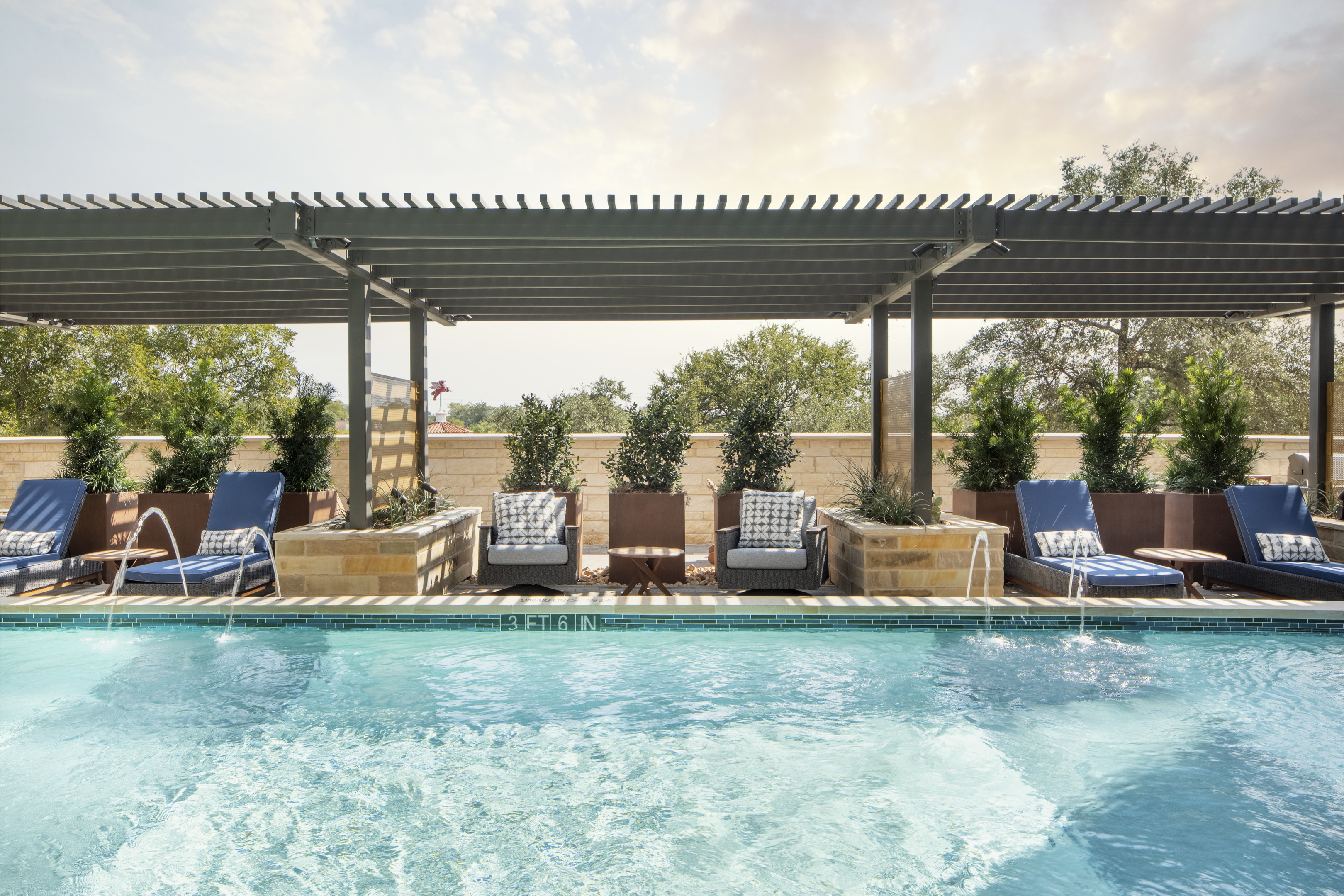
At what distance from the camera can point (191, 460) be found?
26.1 ft

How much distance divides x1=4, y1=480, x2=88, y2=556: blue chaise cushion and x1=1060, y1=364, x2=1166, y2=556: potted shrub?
9435mm

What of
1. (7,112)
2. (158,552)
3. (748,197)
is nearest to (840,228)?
(748,197)

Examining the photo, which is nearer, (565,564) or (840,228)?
(840,228)

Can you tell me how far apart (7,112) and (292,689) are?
15842 mm

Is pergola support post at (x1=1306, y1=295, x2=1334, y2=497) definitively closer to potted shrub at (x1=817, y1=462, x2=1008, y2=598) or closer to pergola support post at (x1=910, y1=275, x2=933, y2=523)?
potted shrub at (x1=817, y1=462, x2=1008, y2=598)

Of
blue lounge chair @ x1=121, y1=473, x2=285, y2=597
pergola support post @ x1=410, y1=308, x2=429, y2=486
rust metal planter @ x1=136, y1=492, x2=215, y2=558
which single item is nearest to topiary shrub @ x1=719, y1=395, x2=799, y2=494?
pergola support post @ x1=410, y1=308, x2=429, y2=486

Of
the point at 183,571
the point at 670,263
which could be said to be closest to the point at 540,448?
the point at 670,263

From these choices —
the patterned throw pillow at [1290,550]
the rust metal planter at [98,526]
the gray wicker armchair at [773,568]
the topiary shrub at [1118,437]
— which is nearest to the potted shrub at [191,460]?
the rust metal planter at [98,526]

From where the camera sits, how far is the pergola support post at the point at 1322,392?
774cm

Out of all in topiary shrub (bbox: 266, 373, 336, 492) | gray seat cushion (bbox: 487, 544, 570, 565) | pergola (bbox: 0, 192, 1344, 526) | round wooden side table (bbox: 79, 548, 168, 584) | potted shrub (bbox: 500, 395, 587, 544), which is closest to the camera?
pergola (bbox: 0, 192, 1344, 526)

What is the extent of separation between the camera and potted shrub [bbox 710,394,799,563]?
8.16 metres

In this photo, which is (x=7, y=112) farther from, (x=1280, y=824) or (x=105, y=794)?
(x=1280, y=824)

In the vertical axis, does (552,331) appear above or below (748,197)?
above

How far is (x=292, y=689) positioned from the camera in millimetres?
4617
